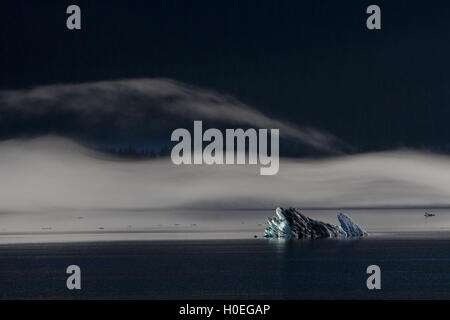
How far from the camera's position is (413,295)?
117m

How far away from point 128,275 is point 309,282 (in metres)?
35.4

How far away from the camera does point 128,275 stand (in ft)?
507

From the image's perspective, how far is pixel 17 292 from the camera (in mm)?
121812
